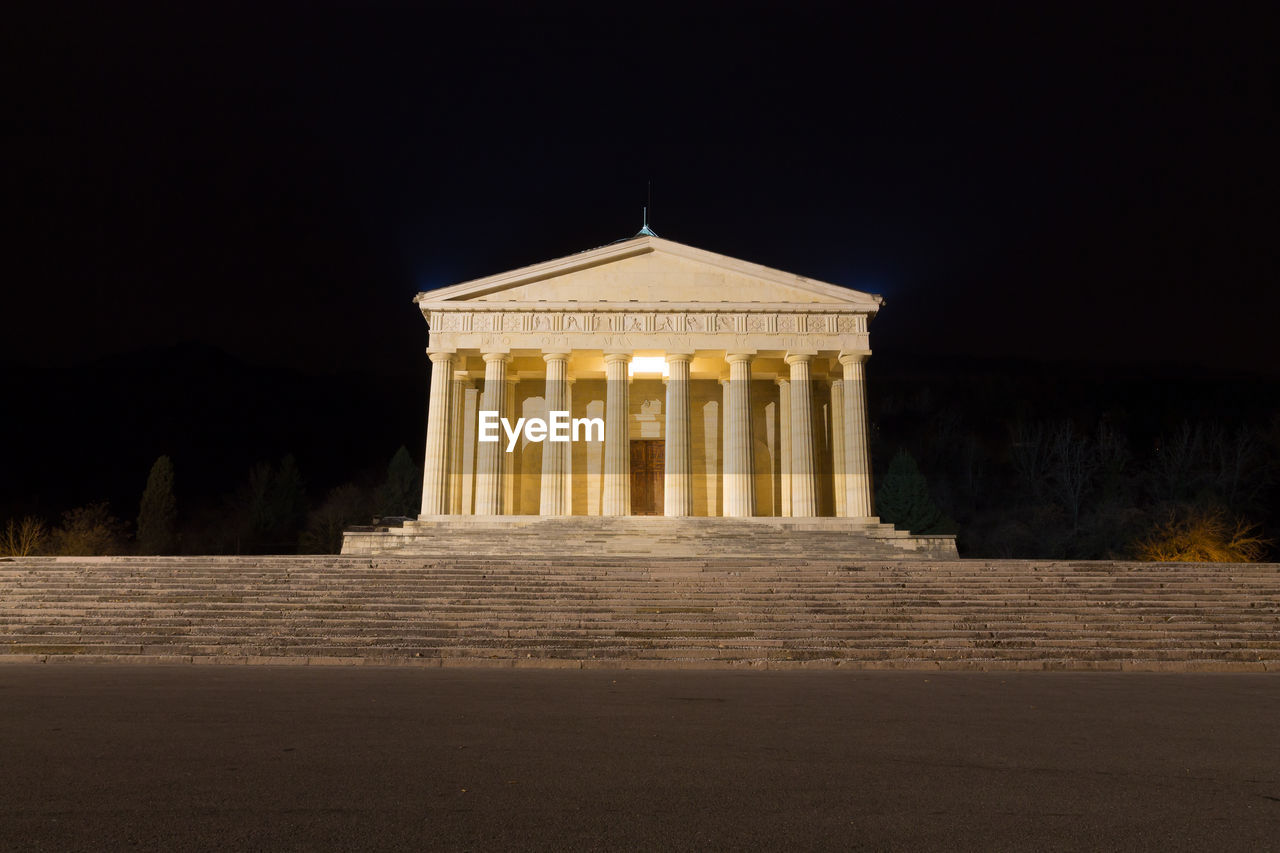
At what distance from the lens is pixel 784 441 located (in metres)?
33.7

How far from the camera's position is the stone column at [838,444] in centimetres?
3117

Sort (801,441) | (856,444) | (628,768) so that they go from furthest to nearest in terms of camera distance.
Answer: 1. (801,441)
2. (856,444)
3. (628,768)

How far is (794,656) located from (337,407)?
105m

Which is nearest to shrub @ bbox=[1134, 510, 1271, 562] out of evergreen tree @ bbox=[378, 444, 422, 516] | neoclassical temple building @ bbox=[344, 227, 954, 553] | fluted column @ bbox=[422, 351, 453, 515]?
neoclassical temple building @ bbox=[344, 227, 954, 553]

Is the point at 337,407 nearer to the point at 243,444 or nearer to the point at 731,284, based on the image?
the point at 243,444

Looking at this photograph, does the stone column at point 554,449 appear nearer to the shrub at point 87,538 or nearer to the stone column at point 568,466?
the stone column at point 568,466

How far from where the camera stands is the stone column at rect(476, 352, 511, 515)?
30703mm

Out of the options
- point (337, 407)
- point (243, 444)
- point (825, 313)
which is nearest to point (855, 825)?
point (825, 313)

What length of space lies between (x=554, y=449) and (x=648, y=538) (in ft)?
21.9

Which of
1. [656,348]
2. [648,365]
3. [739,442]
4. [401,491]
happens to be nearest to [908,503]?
[739,442]

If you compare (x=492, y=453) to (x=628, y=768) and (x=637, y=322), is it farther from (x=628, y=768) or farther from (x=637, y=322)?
(x=628, y=768)

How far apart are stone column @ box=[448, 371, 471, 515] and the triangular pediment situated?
4.01 metres

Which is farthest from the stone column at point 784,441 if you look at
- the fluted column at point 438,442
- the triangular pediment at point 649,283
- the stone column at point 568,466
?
the fluted column at point 438,442

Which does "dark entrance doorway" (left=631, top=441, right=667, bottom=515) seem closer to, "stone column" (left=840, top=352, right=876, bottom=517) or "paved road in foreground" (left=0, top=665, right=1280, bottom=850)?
"stone column" (left=840, top=352, right=876, bottom=517)
